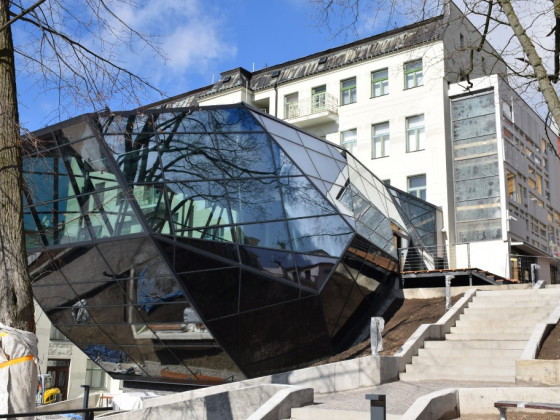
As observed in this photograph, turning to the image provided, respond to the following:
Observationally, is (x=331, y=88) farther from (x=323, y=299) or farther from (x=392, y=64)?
(x=323, y=299)

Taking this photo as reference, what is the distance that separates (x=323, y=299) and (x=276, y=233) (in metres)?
2.67

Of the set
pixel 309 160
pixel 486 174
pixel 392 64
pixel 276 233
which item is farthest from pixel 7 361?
pixel 392 64

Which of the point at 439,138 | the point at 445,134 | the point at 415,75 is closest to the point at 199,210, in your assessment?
the point at 439,138

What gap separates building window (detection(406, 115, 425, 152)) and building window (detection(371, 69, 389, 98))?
8.29 ft

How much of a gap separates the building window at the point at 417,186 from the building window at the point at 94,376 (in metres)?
23.3

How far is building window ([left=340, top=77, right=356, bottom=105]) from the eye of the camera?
1454 inches

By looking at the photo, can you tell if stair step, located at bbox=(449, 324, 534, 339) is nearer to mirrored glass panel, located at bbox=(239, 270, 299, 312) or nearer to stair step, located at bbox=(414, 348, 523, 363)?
stair step, located at bbox=(414, 348, 523, 363)

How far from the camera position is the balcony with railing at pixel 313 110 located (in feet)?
121

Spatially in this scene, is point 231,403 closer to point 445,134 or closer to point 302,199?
point 302,199

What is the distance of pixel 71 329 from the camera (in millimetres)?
20328

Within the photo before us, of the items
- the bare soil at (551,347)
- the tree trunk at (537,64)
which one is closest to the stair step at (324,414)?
the tree trunk at (537,64)

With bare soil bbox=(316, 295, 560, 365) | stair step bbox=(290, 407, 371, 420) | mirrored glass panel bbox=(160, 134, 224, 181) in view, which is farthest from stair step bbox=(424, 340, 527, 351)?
mirrored glass panel bbox=(160, 134, 224, 181)

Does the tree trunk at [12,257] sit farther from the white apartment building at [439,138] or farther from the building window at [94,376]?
the building window at [94,376]

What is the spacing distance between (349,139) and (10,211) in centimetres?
3091
